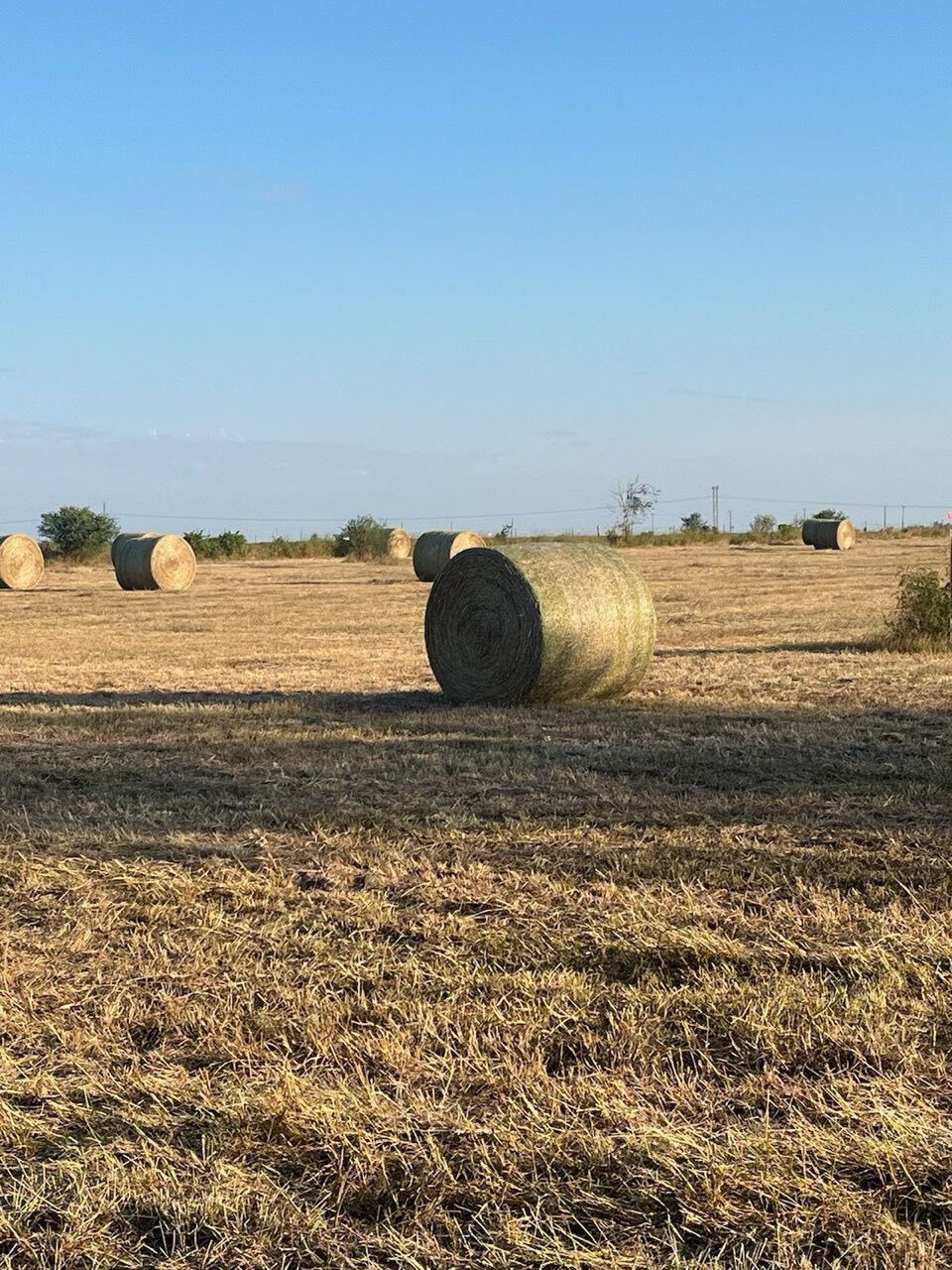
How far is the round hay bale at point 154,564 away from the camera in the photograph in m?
30.3

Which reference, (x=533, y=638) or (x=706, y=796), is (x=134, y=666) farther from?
(x=706, y=796)

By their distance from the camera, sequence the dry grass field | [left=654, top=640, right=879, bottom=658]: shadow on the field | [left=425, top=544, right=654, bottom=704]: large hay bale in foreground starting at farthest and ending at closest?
[left=654, top=640, right=879, bottom=658]: shadow on the field, [left=425, top=544, right=654, bottom=704]: large hay bale in foreground, the dry grass field

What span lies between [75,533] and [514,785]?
41457 mm

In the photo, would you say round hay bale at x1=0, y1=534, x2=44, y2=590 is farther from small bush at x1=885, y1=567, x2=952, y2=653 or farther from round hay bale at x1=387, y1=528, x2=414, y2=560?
small bush at x1=885, y1=567, x2=952, y2=653

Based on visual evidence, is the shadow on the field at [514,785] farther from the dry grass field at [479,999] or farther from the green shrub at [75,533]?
the green shrub at [75,533]

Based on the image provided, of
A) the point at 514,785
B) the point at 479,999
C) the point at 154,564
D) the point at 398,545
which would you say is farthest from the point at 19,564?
the point at 479,999

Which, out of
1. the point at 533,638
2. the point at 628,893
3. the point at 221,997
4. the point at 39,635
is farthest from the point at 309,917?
the point at 39,635

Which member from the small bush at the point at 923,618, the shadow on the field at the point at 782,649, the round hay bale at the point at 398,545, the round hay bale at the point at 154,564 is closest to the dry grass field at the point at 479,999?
the small bush at the point at 923,618

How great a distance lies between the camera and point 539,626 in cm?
1130

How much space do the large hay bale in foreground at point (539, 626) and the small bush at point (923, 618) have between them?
3.93 m

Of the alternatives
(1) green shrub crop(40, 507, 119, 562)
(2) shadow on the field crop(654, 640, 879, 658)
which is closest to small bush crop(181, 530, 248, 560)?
(1) green shrub crop(40, 507, 119, 562)

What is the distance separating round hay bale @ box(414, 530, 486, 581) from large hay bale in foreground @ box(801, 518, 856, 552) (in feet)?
64.7

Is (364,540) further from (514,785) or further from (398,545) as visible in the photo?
(514,785)

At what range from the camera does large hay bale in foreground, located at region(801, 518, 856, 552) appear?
1909 inches
